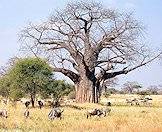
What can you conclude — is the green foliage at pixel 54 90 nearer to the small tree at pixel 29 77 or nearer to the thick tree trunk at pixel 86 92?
the small tree at pixel 29 77

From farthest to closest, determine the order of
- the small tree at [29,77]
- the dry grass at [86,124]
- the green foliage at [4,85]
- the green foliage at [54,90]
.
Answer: the green foliage at [4,85], the green foliage at [54,90], the small tree at [29,77], the dry grass at [86,124]

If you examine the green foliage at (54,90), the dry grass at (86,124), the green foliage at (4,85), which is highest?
the green foliage at (4,85)

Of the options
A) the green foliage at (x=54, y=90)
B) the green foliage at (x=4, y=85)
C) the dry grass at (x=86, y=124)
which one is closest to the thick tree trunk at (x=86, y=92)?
the green foliage at (x=54, y=90)

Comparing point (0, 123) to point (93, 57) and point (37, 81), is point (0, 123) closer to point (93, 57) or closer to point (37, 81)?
point (37, 81)

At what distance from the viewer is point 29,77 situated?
2933cm

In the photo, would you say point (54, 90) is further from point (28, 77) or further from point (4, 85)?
point (4, 85)

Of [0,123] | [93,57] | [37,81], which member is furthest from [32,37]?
[0,123]

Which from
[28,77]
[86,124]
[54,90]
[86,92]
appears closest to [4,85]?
[54,90]

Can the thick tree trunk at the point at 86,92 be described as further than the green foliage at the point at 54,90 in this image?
Yes

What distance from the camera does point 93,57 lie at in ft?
124

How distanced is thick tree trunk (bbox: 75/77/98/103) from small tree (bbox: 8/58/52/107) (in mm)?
7256

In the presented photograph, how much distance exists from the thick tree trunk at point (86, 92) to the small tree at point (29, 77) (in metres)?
7.26

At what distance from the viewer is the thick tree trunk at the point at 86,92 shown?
37.8m

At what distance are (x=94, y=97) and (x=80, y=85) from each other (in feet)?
4.83
